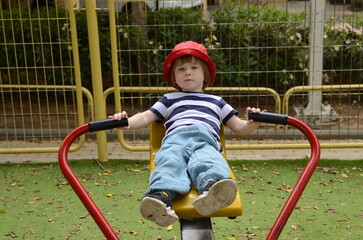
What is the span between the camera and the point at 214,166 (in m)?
2.46

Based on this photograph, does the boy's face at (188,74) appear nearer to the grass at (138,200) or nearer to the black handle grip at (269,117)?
the black handle grip at (269,117)

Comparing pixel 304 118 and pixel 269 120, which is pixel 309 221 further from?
pixel 304 118

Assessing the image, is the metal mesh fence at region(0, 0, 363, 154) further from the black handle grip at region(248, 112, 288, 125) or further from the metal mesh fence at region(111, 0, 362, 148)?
the black handle grip at region(248, 112, 288, 125)

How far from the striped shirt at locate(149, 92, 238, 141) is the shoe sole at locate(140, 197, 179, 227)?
733 mm

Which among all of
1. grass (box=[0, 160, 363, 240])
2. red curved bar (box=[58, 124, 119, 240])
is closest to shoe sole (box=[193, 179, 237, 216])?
red curved bar (box=[58, 124, 119, 240])

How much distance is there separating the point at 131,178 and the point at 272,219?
4.49 ft

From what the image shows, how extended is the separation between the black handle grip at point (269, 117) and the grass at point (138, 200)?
3.94 ft

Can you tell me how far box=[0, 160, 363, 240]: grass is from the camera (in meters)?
3.75

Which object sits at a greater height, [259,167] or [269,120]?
[269,120]

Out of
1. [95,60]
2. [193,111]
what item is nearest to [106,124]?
[193,111]

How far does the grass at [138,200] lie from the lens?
12.3 feet

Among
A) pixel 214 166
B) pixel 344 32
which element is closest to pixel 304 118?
pixel 344 32

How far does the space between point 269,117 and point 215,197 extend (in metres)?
0.59

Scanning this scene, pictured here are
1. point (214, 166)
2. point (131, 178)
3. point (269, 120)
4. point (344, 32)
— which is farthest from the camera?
point (344, 32)
